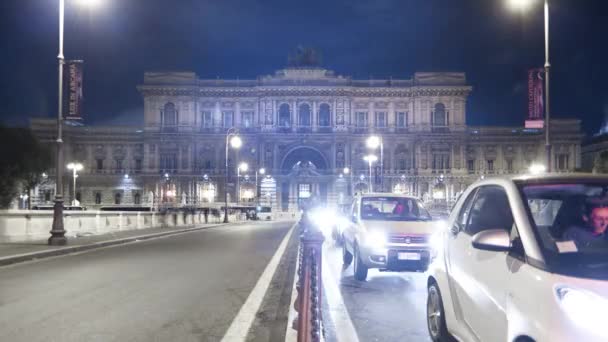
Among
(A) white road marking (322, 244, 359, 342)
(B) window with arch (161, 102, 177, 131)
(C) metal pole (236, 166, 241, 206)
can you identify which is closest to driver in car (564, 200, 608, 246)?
(A) white road marking (322, 244, 359, 342)

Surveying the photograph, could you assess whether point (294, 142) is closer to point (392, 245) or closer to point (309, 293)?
point (392, 245)

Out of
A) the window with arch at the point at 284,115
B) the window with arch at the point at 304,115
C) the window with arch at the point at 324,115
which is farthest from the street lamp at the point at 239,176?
the window with arch at the point at 324,115

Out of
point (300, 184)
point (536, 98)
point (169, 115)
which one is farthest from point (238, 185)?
point (536, 98)

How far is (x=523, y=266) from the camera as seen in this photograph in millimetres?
3943

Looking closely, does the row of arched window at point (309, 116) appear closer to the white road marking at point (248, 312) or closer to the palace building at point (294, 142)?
the palace building at point (294, 142)

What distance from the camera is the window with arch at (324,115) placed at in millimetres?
94500

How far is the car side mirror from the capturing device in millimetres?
4105

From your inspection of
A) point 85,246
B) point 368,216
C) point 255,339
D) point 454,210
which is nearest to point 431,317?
point 454,210

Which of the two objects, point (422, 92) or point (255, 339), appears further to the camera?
point (422, 92)

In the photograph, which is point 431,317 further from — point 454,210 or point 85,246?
point 85,246

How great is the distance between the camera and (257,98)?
9531 cm

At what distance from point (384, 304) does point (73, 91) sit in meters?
16.8

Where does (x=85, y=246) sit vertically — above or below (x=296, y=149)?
below

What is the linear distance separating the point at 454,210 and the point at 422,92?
3580 inches
